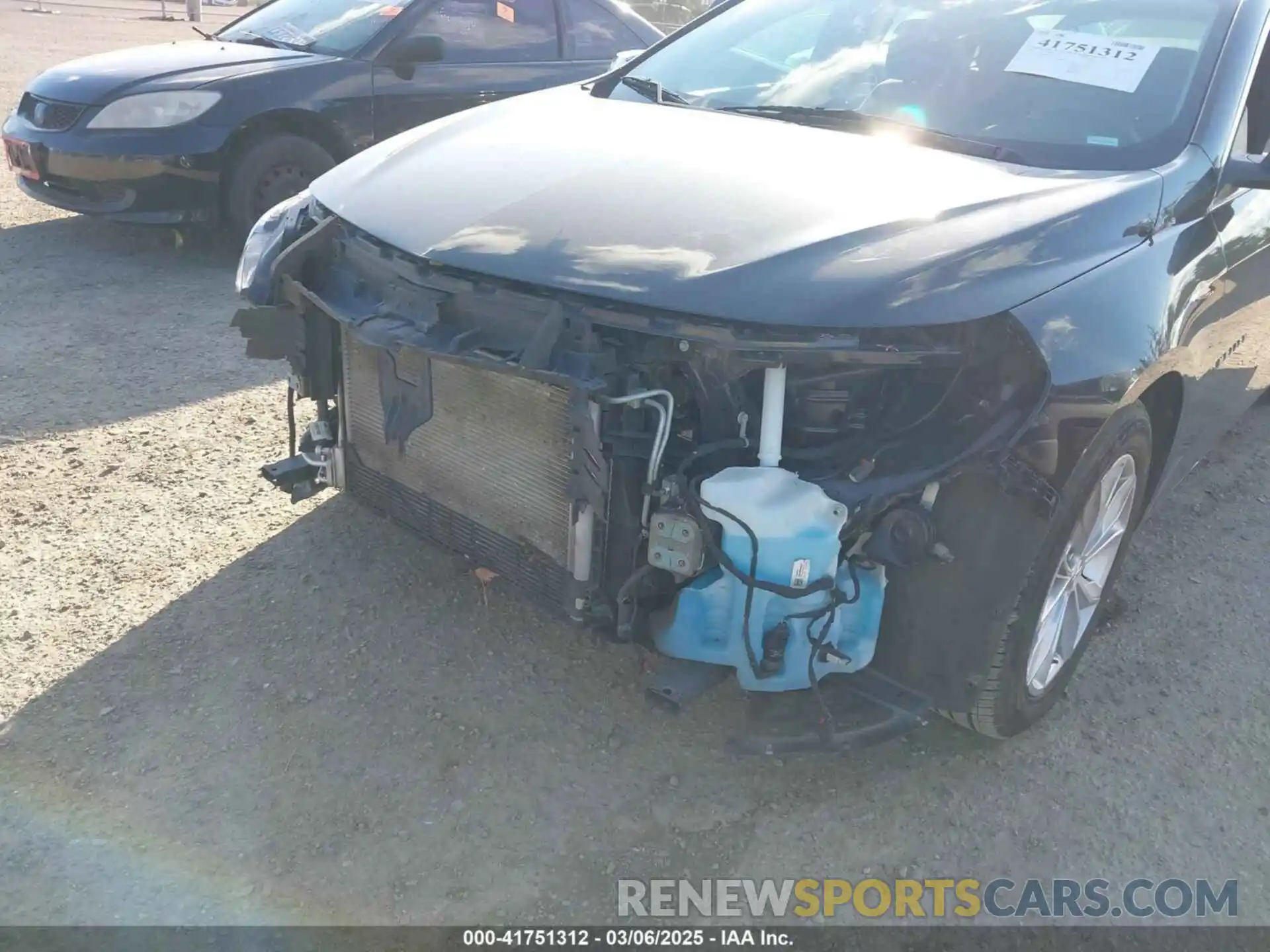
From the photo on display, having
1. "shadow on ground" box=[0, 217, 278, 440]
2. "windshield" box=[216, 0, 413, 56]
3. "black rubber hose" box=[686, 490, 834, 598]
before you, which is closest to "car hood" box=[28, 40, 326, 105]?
"windshield" box=[216, 0, 413, 56]

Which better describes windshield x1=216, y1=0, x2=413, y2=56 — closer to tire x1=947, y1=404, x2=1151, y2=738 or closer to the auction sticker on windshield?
the auction sticker on windshield

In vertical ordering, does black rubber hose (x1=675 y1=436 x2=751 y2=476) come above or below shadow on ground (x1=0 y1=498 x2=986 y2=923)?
above

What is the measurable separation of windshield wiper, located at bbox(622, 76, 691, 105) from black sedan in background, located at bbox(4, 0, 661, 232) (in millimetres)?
2789

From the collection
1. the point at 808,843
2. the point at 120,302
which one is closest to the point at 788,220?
the point at 808,843

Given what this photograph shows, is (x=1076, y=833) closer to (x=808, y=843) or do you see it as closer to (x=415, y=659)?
(x=808, y=843)

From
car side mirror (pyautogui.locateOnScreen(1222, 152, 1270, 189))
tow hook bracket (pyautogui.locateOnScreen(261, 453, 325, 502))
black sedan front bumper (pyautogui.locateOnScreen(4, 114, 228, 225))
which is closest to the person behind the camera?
car side mirror (pyautogui.locateOnScreen(1222, 152, 1270, 189))

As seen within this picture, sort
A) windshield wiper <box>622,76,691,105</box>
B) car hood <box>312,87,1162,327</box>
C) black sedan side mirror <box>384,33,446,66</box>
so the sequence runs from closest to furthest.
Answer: car hood <box>312,87,1162,327</box>, windshield wiper <box>622,76,691,105</box>, black sedan side mirror <box>384,33,446,66</box>

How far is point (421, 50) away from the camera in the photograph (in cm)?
585

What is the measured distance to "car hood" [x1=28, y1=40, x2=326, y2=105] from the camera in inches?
221

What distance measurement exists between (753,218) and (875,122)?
2.78 ft

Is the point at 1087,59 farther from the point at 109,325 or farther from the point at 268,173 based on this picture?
the point at 268,173

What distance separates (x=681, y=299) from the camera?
2109 mm

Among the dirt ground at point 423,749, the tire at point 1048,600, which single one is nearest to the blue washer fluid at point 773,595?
the tire at point 1048,600

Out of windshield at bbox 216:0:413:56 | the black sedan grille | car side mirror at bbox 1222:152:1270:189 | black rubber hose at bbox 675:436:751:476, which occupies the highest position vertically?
windshield at bbox 216:0:413:56
